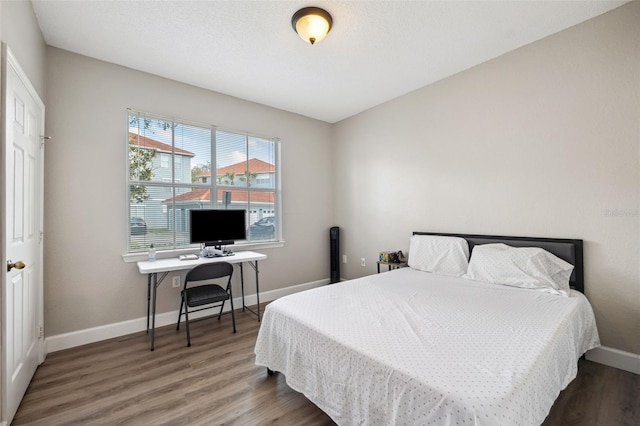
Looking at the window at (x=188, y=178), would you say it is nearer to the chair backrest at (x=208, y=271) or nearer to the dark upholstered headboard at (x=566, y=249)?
the chair backrest at (x=208, y=271)

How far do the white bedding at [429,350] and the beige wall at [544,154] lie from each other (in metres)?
0.56

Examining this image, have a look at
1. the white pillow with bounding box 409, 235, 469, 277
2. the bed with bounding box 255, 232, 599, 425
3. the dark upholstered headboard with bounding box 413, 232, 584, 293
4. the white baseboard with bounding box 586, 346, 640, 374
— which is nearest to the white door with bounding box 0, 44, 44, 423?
the bed with bounding box 255, 232, 599, 425

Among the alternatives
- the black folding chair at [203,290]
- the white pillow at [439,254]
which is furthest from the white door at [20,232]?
the white pillow at [439,254]

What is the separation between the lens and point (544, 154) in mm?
2527

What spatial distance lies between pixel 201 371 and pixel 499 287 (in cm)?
260

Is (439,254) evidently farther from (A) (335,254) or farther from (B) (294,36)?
(B) (294,36)

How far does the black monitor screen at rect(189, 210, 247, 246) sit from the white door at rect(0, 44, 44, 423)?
1246 mm

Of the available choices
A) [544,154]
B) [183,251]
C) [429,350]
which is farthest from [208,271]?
[544,154]

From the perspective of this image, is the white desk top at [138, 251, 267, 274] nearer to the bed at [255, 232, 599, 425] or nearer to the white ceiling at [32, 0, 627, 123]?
the bed at [255, 232, 599, 425]

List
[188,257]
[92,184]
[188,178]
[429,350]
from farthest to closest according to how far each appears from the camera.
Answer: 1. [188,178]
2. [188,257]
3. [92,184]
4. [429,350]

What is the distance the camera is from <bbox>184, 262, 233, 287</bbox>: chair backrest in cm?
263

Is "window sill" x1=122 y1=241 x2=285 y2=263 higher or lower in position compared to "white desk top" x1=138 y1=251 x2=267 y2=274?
higher

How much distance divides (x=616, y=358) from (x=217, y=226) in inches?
151

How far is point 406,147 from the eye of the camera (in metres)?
3.65
